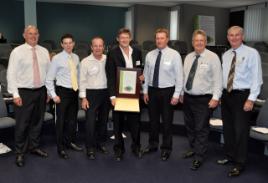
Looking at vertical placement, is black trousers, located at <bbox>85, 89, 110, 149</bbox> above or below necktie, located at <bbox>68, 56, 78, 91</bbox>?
below

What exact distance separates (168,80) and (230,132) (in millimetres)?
891

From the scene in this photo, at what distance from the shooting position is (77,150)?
3.95m

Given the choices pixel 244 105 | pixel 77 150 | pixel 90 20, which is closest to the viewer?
pixel 244 105

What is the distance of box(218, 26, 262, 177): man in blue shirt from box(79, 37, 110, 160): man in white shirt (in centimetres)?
134

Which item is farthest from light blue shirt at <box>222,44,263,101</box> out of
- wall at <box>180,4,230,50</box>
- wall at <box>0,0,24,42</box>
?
wall at <box>0,0,24,42</box>

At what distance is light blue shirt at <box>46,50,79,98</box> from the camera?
11.4ft

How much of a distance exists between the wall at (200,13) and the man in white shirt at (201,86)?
10.3m

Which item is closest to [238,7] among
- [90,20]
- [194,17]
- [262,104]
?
[194,17]

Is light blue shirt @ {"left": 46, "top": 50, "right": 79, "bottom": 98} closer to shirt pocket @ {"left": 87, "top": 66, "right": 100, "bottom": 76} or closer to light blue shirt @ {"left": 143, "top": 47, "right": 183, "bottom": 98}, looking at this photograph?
shirt pocket @ {"left": 87, "top": 66, "right": 100, "bottom": 76}

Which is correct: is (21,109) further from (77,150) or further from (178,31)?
(178,31)

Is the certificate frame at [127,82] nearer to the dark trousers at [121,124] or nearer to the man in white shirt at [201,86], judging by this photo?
the dark trousers at [121,124]

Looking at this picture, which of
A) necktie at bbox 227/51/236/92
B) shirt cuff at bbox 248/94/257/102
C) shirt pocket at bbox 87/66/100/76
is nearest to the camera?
shirt cuff at bbox 248/94/257/102

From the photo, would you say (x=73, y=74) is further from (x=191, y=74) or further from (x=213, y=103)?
(x=213, y=103)

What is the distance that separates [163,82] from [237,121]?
0.89 metres
